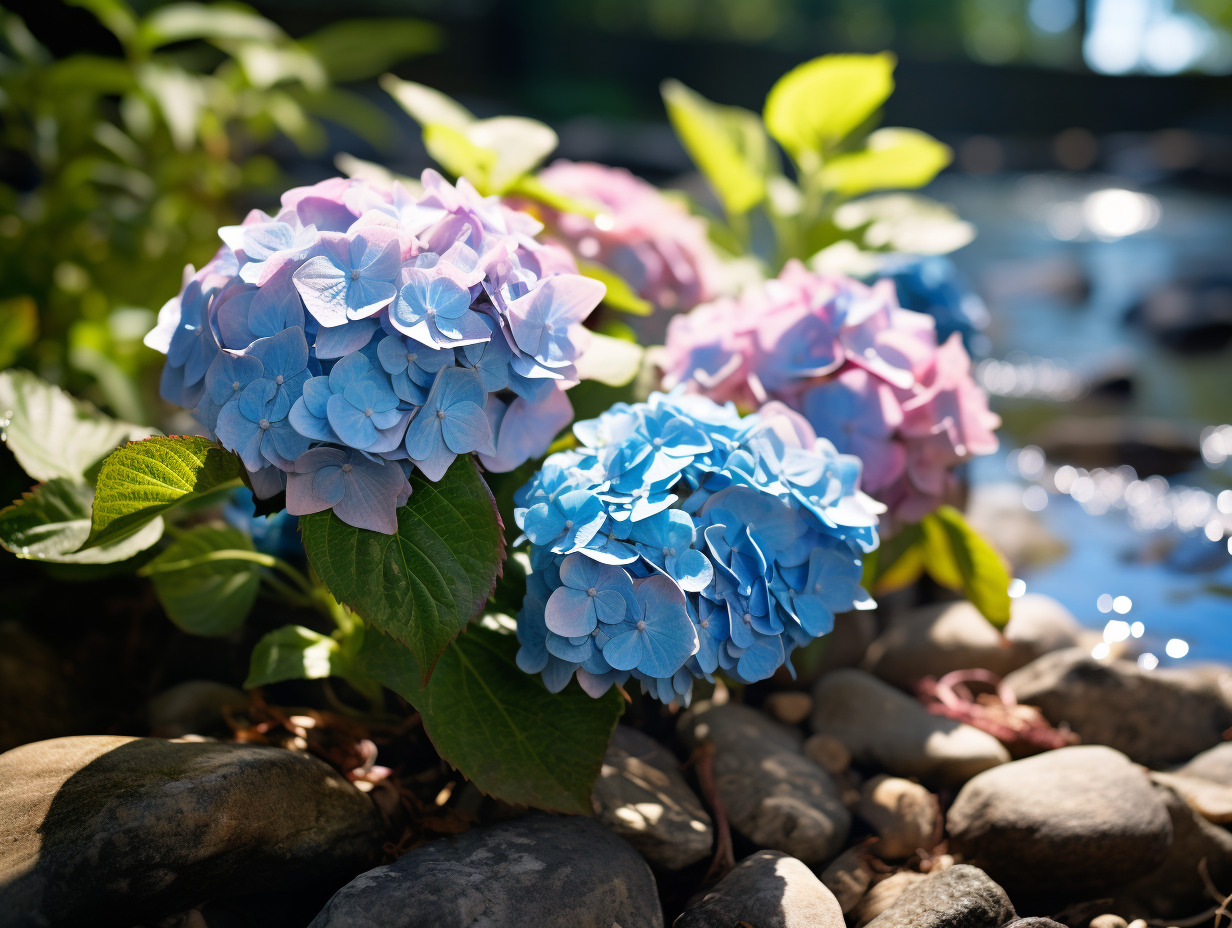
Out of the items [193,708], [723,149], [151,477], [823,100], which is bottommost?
[193,708]

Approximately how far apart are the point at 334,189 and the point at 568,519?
16.5 inches

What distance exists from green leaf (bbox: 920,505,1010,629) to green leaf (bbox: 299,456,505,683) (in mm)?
764

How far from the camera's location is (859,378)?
1.17m

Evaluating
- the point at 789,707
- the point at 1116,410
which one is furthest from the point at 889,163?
the point at 1116,410

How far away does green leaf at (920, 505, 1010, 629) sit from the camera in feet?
4.15

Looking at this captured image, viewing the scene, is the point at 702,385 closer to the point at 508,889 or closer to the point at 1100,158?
the point at 508,889

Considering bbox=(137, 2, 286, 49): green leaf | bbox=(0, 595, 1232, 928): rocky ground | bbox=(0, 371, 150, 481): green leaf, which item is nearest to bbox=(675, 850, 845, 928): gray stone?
bbox=(0, 595, 1232, 928): rocky ground

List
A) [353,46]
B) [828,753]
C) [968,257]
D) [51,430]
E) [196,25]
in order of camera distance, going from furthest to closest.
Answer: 1. [968,257]
2. [353,46]
3. [196,25]
4. [828,753]
5. [51,430]

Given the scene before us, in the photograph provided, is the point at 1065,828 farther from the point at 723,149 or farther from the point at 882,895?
the point at 723,149

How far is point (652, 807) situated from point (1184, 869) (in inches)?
27.3

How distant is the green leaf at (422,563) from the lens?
32.4 inches

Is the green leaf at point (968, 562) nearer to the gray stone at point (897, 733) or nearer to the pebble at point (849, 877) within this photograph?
the gray stone at point (897, 733)

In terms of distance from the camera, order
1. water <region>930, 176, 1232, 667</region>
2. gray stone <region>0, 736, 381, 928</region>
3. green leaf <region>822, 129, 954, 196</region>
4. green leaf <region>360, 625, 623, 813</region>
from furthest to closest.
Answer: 1. water <region>930, 176, 1232, 667</region>
2. green leaf <region>822, 129, 954, 196</region>
3. green leaf <region>360, 625, 623, 813</region>
4. gray stone <region>0, 736, 381, 928</region>

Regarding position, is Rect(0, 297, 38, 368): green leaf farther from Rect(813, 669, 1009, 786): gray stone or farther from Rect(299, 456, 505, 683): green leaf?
Rect(813, 669, 1009, 786): gray stone
